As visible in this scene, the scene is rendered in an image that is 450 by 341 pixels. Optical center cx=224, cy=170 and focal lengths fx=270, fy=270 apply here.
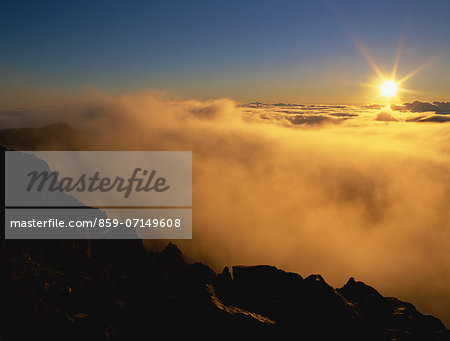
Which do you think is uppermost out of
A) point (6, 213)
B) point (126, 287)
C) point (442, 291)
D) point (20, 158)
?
point (20, 158)

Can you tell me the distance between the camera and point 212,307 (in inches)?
985

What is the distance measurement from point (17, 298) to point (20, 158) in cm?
4402

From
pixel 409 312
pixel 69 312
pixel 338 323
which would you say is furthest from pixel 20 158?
pixel 409 312

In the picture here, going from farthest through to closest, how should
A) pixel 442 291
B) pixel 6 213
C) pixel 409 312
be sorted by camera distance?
pixel 442 291 < pixel 6 213 < pixel 409 312

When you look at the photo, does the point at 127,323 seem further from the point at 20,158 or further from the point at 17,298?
the point at 20,158

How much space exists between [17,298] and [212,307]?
15065mm

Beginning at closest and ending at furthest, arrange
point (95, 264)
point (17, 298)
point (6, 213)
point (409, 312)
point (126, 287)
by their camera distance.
A: 1. point (17, 298)
2. point (126, 287)
3. point (409, 312)
4. point (6, 213)
5. point (95, 264)

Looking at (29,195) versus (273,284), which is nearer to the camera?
(273,284)

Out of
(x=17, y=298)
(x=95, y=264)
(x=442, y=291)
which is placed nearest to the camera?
(x=17, y=298)

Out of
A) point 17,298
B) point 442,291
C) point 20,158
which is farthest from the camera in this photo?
point 442,291

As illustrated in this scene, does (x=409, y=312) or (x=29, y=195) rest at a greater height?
(x=29, y=195)

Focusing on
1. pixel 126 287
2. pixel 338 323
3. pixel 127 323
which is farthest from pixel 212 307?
pixel 338 323

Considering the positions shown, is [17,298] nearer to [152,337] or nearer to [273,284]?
[152,337]

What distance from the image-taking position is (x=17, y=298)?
1739 centimetres
